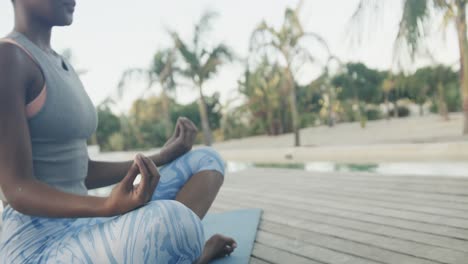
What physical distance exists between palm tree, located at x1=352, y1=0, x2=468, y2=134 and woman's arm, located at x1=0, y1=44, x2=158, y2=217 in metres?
5.32

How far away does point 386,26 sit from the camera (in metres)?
5.71

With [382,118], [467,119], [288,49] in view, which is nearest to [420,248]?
[467,119]

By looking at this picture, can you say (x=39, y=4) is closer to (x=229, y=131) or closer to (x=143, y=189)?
(x=143, y=189)

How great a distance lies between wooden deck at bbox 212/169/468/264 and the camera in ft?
4.89

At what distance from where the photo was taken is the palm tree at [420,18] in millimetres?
5020

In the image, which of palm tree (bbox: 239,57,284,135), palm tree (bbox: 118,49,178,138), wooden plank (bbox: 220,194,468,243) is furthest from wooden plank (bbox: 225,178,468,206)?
palm tree (bbox: 239,57,284,135)

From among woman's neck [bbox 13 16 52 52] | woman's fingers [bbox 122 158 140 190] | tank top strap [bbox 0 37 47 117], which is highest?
woman's neck [bbox 13 16 52 52]

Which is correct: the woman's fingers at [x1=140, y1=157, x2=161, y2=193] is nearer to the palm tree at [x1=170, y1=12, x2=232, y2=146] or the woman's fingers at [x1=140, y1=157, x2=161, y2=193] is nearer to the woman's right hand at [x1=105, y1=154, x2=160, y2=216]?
the woman's right hand at [x1=105, y1=154, x2=160, y2=216]

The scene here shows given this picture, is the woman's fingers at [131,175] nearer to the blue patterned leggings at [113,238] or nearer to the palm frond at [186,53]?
the blue patterned leggings at [113,238]

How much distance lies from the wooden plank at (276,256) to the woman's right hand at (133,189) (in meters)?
0.93

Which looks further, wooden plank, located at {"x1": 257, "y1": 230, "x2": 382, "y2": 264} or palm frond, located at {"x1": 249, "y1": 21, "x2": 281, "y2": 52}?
palm frond, located at {"x1": 249, "y1": 21, "x2": 281, "y2": 52}

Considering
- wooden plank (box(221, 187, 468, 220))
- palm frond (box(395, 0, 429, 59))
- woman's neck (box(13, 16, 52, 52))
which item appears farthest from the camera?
palm frond (box(395, 0, 429, 59))

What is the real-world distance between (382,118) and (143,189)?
19.1 m

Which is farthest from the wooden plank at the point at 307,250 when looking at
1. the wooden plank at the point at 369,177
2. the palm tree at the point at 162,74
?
the palm tree at the point at 162,74
